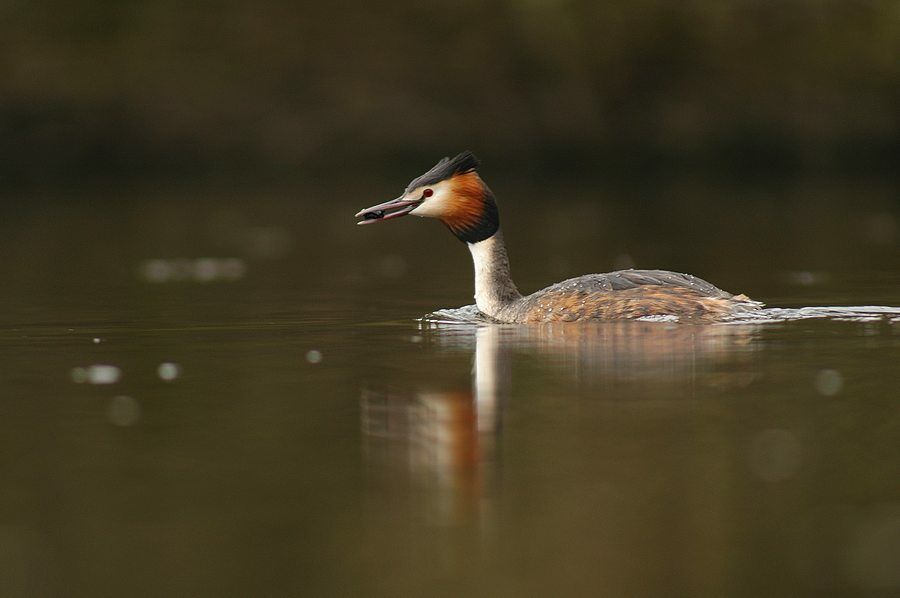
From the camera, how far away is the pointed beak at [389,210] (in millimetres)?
11109

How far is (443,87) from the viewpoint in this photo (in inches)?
1208

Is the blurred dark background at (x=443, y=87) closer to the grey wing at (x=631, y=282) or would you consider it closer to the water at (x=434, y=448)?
the water at (x=434, y=448)

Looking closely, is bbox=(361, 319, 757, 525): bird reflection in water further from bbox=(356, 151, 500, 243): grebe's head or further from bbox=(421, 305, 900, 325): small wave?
bbox=(356, 151, 500, 243): grebe's head

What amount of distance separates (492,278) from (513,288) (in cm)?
19

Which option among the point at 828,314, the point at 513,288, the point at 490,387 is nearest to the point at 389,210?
the point at 513,288

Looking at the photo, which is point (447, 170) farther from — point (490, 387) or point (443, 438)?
point (443, 438)

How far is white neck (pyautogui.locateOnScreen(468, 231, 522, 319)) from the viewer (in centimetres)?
1156

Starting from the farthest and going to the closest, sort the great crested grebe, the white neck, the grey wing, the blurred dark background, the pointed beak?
the blurred dark background, the white neck, the pointed beak, the grey wing, the great crested grebe

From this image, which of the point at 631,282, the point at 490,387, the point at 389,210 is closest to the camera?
the point at 490,387

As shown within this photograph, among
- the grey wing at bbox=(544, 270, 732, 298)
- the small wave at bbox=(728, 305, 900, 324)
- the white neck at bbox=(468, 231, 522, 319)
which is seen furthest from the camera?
the white neck at bbox=(468, 231, 522, 319)

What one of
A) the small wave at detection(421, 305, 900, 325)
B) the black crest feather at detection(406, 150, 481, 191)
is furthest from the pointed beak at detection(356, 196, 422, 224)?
the small wave at detection(421, 305, 900, 325)

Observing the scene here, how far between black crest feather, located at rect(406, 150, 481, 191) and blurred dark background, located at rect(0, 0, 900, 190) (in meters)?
18.7

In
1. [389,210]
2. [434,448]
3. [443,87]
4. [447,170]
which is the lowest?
[434,448]

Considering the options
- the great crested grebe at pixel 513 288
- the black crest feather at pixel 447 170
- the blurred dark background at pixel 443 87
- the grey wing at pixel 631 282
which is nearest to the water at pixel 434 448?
the great crested grebe at pixel 513 288
